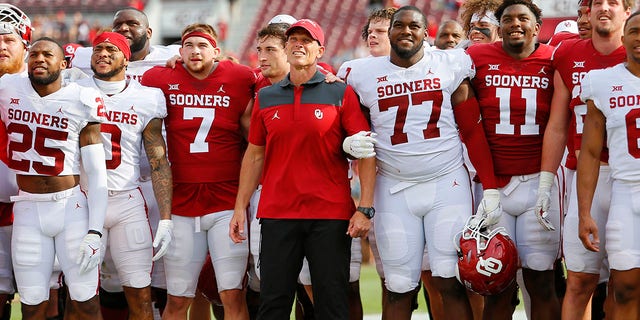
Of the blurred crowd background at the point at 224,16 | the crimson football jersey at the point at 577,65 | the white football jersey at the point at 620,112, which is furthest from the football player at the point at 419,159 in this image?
the blurred crowd background at the point at 224,16

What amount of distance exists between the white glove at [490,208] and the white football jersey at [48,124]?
2274 mm

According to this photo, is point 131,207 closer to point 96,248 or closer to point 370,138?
point 96,248

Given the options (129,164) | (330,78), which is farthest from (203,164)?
(330,78)

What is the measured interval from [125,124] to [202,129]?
0.48m

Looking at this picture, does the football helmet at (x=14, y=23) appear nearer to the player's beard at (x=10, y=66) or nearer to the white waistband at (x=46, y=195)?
the player's beard at (x=10, y=66)

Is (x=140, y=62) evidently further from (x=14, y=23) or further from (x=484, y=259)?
(x=484, y=259)

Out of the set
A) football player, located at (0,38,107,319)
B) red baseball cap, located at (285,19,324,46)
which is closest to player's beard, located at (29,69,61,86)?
football player, located at (0,38,107,319)

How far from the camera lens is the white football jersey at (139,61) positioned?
662cm

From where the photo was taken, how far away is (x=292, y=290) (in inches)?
213

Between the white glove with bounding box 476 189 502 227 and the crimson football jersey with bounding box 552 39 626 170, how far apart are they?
1.82 ft

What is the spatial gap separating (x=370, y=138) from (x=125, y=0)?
1980 centimetres

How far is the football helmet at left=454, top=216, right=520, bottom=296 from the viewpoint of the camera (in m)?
5.28

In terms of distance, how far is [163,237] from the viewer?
5773 mm

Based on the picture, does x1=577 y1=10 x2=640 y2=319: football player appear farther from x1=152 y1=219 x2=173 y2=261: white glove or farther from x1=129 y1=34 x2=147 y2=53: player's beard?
x1=129 y1=34 x2=147 y2=53: player's beard
